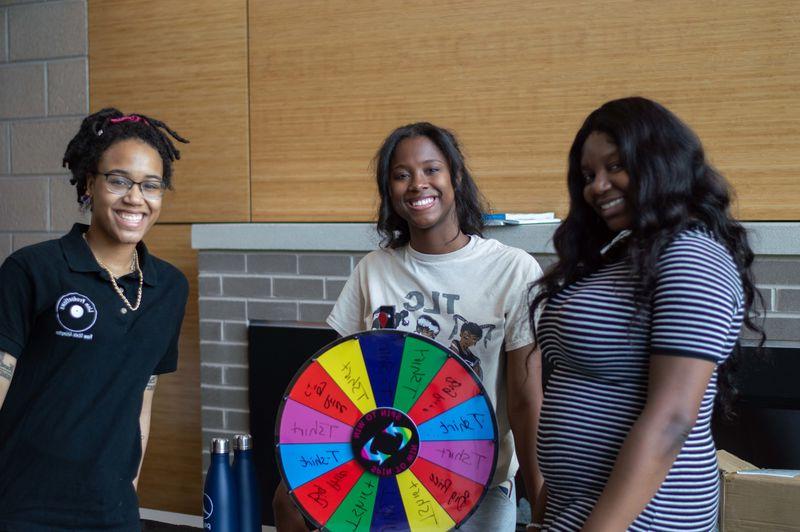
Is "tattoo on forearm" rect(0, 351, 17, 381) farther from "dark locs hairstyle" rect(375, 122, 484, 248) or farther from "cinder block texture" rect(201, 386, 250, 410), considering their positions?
"cinder block texture" rect(201, 386, 250, 410)

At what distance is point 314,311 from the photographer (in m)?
2.87

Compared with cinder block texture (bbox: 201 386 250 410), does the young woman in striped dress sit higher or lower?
higher

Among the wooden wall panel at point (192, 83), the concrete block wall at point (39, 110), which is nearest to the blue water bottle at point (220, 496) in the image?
the wooden wall panel at point (192, 83)

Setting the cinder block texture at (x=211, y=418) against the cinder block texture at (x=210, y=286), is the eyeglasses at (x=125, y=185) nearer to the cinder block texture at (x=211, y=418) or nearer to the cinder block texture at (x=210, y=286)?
the cinder block texture at (x=210, y=286)

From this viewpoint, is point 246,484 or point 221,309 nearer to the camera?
point 246,484

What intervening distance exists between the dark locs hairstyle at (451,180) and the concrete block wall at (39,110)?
6.51ft

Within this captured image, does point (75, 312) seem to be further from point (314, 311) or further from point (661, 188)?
point (314, 311)

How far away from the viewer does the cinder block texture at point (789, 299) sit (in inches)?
91.1

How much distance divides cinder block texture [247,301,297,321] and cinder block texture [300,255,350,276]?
0.15 metres

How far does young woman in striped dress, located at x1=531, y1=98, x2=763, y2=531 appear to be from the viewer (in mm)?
1078

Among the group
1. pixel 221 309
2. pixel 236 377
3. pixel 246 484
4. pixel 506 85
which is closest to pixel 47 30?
pixel 221 309

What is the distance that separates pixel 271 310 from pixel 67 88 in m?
1.33

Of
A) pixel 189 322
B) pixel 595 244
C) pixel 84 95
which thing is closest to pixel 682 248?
pixel 595 244

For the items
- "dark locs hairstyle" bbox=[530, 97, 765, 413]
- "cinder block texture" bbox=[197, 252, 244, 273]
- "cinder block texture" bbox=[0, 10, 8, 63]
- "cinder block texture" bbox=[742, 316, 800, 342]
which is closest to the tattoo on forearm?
"dark locs hairstyle" bbox=[530, 97, 765, 413]
